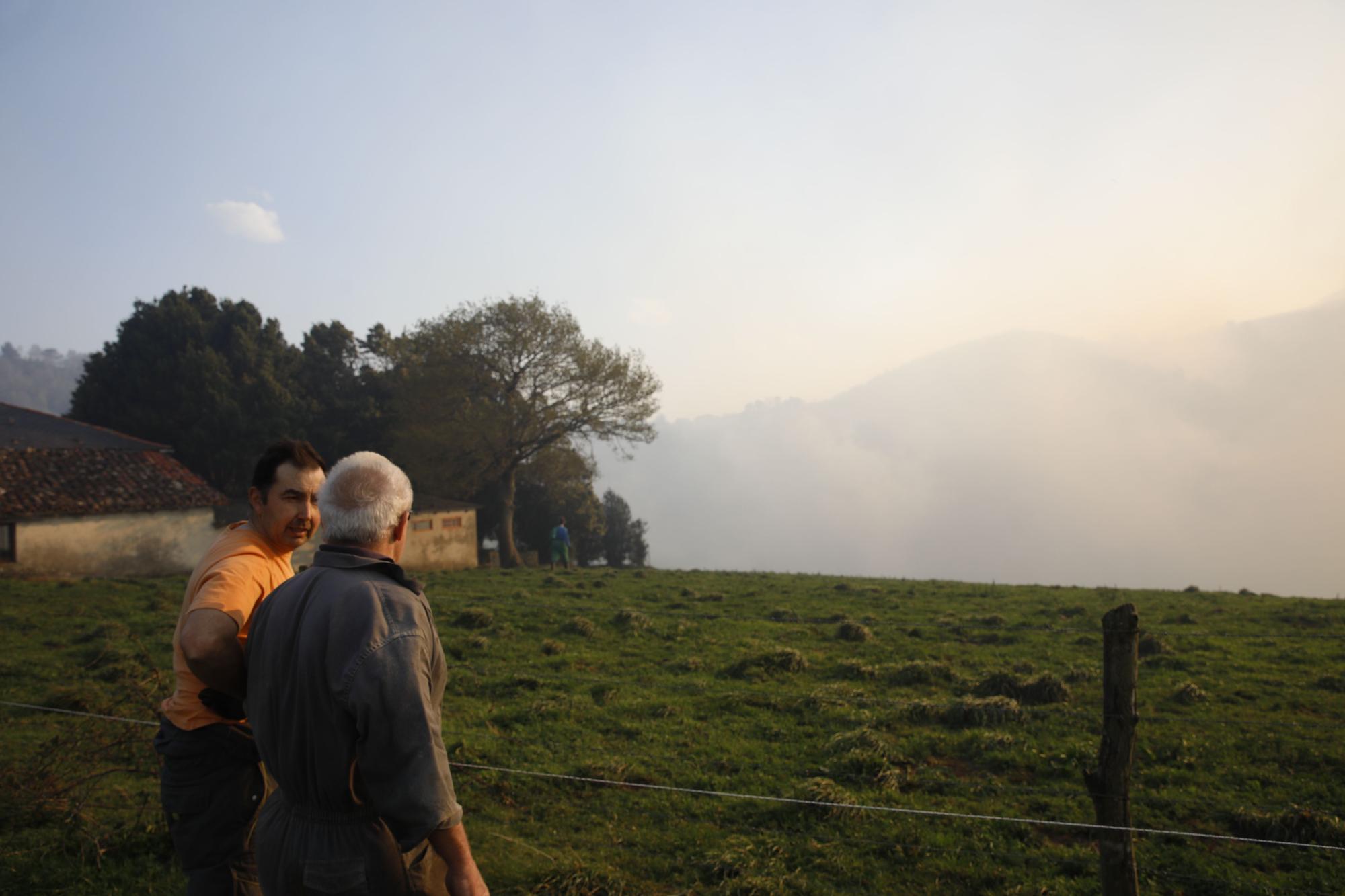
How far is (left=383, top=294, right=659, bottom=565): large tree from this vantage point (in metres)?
37.5

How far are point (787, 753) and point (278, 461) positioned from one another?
646cm

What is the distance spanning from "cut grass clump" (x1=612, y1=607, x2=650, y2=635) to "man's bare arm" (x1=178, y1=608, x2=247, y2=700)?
12.1m

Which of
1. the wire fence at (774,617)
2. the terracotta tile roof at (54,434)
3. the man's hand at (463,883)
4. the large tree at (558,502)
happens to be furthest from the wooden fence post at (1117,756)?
the terracotta tile roof at (54,434)

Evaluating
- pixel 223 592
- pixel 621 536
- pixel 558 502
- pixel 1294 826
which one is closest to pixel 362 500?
pixel 223 592

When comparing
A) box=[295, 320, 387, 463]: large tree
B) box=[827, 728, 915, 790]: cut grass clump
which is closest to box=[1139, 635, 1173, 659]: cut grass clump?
box=[827, 728, 915, 790]: cut grass clump

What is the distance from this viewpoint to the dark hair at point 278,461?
354 centimetres

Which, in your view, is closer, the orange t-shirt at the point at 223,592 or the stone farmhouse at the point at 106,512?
the orange t-shirt at the point at 223,592

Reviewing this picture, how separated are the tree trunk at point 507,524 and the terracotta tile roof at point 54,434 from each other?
1517 cm

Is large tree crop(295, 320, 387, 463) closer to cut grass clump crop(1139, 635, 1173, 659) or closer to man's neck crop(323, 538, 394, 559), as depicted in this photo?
cut grass clump crop(1139, 635, 1173, 659)

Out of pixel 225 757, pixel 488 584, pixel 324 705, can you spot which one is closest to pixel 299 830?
pixel 324 705

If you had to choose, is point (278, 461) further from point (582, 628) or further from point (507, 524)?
point (507, 524)

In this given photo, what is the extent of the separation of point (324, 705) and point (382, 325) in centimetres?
5317

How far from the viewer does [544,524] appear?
4866 centimetres

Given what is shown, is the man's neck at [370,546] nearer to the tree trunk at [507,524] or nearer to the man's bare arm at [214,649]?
the man's bare arm at [214,649]
